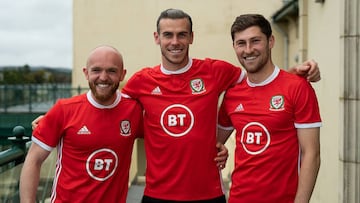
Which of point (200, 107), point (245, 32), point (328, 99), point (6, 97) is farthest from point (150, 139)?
point (6, 97)

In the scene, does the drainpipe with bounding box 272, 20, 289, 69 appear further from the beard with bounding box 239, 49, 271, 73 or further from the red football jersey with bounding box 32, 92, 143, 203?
the red football jersey with bounding box 32, 92, 143, 203

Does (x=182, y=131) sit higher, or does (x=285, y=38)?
(x=285, y=38)

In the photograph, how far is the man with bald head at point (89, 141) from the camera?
10.9 feet

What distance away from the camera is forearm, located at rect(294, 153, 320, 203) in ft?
10.4

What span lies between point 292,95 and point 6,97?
654 inches

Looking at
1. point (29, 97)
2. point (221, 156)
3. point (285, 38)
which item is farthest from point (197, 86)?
point (29, 97)

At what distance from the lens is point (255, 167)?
3291 mm

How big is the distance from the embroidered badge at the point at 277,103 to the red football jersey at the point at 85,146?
99cm

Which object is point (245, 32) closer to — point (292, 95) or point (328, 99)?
point (292, 95)

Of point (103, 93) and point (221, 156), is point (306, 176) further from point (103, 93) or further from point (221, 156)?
point (103, 93)

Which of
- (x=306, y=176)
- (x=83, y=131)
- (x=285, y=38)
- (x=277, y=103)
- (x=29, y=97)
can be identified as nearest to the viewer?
(x=306, y=176)

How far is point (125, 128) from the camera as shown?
3508 mm

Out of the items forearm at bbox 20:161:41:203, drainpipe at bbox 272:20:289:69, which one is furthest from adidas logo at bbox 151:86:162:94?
drainpipe at bbox 272:20:289:69

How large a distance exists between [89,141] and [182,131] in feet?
2.07
